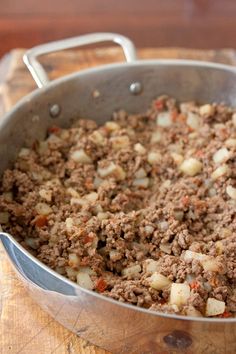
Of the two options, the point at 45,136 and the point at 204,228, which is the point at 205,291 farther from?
the point at 45,136

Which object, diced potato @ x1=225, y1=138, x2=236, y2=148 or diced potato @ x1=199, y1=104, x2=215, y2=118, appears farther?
diced potato @ x1=199, y1=104, x2=215, y2=118

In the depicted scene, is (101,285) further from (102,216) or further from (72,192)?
(72,192)

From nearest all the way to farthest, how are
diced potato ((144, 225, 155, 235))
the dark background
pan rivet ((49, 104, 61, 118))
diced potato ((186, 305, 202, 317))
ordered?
diced potato ((186, 305, 202, 317)) < diced potato ((144, 225, 155, 235)) < pan rivet ((49, 104, 61, 118)) < the dark background

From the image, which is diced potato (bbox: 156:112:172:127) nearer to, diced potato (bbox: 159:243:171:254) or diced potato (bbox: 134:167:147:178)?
diced potato (bbox: 134:167:147:178)

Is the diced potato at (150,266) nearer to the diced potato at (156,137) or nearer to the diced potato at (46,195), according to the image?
the diced potato at (46,195)

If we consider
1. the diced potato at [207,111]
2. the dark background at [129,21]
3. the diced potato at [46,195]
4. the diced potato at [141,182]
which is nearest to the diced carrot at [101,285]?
the diced potato at [46,195]

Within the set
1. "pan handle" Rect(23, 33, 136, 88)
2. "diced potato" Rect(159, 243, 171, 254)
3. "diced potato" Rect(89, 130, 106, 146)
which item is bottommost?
"diced potato" Rect(159, 243, 171, 254)

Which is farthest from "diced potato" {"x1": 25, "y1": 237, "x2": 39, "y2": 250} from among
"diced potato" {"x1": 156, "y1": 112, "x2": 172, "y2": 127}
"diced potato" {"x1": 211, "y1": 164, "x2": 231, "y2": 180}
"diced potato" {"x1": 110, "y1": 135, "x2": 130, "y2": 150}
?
"diced potato" {"x1": 156, "y1": 112, "x2": 172, "y2": 127}

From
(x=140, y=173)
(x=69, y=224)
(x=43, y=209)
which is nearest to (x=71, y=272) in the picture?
(x=69, y=224)
